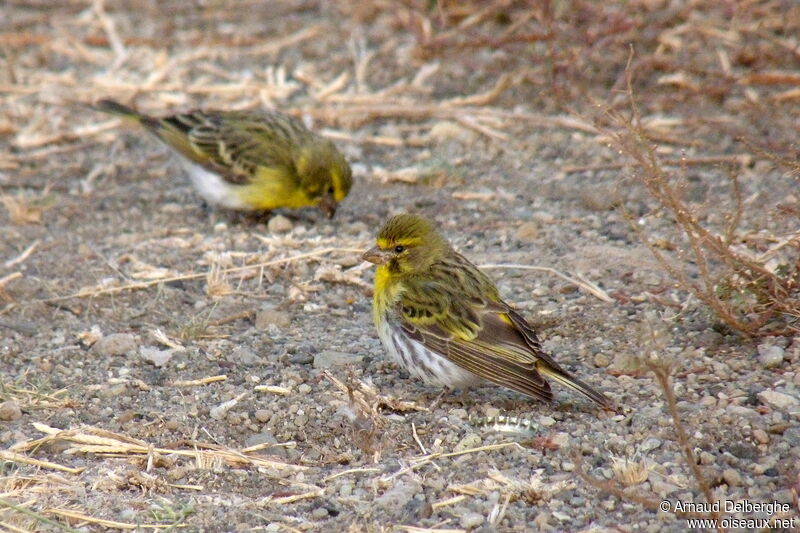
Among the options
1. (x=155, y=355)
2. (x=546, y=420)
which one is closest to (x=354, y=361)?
(x=155, y=355)

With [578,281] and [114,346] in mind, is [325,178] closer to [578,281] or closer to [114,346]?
[578,281]

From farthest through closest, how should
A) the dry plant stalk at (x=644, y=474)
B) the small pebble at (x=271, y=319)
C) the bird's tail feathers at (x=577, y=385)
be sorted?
the small pebble at (x=271, y=319) < the bird's tail feathers at (x=577, y=385) < the dry plant stalk at (x=644, y=474)

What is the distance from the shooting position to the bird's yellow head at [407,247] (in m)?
6.00

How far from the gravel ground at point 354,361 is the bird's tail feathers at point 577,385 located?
0.09m

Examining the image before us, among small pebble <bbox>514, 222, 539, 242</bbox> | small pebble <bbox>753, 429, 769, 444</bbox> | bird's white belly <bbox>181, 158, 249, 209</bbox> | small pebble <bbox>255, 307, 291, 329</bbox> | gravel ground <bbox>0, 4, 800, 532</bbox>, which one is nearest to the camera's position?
gravel ground <bbox>0, 4, 800, 532</bbox>

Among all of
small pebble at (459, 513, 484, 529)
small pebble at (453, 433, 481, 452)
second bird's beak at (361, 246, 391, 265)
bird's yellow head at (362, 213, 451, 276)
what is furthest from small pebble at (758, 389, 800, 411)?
second bird's beak at (361, 246, 391, 265)

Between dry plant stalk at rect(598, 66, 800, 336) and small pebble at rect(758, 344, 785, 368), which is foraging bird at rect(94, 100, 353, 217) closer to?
dry plant stalk at rect(598, 66, 800, 336)

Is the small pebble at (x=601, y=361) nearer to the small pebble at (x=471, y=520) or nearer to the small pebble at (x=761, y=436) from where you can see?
the small pebble at (x=761, y=436)

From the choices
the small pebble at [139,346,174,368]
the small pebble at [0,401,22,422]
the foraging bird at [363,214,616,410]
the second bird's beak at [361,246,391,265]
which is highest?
the second bird's beak at [361,246,391,265]

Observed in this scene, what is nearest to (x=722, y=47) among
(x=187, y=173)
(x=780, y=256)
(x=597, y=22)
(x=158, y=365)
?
(x=597, y=22)

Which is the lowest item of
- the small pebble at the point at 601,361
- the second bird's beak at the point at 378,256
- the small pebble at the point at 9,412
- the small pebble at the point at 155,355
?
the small pebble at the point at 601,361

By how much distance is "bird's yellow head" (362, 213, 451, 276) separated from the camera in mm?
6004

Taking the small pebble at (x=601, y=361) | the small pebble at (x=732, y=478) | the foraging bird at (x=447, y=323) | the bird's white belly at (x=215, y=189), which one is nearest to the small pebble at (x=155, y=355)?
the foraging bird at (x=447, y=323)

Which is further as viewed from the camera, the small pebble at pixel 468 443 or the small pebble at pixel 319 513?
the small pebble at pixel 468 443
